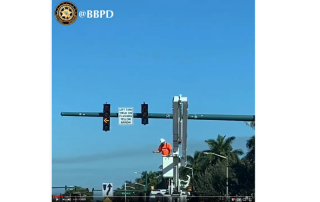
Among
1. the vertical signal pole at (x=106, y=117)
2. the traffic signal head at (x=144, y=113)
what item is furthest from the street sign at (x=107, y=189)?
Result: the vertical signal pole at (x=106, y=117)

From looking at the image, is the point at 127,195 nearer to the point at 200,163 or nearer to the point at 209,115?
the point at 209,115

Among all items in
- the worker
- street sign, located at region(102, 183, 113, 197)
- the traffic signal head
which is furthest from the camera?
the traffic signal head

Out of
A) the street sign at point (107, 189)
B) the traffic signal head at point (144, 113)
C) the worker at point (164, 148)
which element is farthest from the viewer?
the traffic signal head at point (144, 113)

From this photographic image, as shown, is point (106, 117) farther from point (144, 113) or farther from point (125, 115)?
point (144, 113)

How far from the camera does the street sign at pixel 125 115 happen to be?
27.3 m

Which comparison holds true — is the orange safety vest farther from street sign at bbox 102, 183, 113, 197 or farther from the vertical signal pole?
the vertical signal pole

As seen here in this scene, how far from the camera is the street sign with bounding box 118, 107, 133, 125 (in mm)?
27281

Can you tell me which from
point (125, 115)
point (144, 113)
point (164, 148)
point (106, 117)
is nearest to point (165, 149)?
point (164, 148)

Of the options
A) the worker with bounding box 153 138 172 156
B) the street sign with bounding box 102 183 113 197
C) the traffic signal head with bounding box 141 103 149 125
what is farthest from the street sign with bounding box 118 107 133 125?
the worker with bounding box 153 138 172 156

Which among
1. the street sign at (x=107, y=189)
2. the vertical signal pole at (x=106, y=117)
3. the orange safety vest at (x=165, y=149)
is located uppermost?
the vertical signal pole at (x=106, y=117)

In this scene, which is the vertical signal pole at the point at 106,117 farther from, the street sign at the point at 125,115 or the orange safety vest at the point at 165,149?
the orange safety vest at the point at 165,149

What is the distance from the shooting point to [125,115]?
2731cm
